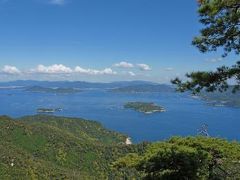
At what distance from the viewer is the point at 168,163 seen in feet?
53.9

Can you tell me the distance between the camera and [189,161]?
1609cm

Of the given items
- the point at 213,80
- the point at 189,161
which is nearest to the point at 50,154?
the point at 189,161

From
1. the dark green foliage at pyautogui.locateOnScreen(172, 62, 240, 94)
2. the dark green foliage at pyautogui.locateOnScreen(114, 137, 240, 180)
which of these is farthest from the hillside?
the dark green foliage at pyautogui.locateOnScreen(172, 62, 240, 94)

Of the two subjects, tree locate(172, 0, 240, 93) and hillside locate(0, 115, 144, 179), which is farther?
hillside locate(0, 115, 144, 179)

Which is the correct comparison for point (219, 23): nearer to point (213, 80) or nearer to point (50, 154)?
point (213, 80)

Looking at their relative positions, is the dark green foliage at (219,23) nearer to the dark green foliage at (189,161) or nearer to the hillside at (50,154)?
the dark green foliage at (189,161)

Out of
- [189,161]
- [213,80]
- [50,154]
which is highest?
[213,80]

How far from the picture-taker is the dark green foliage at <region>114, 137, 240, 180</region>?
16281 mm

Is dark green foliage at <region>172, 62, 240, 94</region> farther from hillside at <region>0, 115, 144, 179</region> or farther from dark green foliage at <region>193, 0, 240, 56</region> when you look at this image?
hillside at <region>0, 115, 144, 179</region>

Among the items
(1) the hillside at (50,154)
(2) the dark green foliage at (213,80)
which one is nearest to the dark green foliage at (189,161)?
(2) the dark green foliage at (213,80)

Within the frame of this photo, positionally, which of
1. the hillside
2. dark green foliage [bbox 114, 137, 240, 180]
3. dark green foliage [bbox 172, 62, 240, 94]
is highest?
dark green foliage [bbox 172, 62, 240, 94]

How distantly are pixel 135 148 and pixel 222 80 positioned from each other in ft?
361

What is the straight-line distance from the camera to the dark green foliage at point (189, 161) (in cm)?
1628

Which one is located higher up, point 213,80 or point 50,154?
point 213,80
